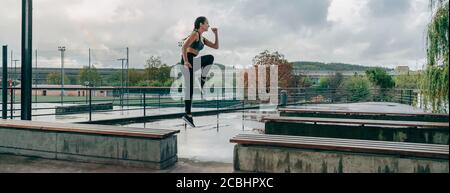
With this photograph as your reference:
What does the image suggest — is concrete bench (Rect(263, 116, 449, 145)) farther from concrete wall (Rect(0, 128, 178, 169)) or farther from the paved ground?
concrete wall (Rect(0, 128, 178, 169))

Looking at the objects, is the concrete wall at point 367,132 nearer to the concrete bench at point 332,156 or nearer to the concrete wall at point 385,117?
the concrete wall at point 385,117

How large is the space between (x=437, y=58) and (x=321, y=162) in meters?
5.48

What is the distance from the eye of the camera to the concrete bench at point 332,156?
299cm

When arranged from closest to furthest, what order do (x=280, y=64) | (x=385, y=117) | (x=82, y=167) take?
(x=82, y=167), (x=385, y=117), (x=280, y=64)

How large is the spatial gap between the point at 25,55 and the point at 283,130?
4503 mm

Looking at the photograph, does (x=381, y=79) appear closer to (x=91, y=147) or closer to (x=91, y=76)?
(x=91, y=147)

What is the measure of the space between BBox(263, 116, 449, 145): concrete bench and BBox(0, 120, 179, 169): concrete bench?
2.64 meters

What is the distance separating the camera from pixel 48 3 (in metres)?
6.49

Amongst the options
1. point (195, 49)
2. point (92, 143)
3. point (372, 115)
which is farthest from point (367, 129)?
point (92, 143)

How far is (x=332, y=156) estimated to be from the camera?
3221 millimetres

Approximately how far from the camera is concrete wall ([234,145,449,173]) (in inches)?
118

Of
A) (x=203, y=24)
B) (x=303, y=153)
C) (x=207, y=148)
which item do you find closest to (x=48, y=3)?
(x=203, y=24)
